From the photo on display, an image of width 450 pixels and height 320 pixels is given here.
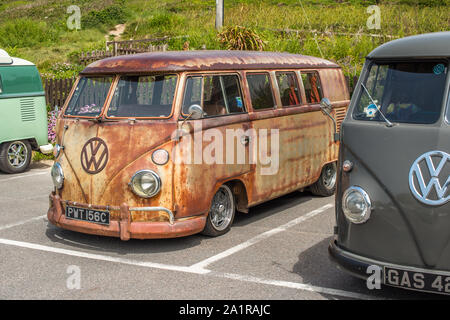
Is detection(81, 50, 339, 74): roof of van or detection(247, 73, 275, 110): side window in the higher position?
detection(81, 50, 339, 74): roof of van

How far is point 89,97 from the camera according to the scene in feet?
23.7

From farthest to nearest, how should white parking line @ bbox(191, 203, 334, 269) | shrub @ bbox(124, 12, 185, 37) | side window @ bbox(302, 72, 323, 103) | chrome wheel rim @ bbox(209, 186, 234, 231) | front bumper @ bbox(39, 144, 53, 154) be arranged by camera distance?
shrub @ bbox(124, 12, 185, 37), front bumper @ bbox(39, 144, 53, 154), side window @ bbox(302, 72, 323, 103), chrome wheel rim @ bbox(209, 186, 234, 231), white parking line @ bbox(191, 203, 334, 269)

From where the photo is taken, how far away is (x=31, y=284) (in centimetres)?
561

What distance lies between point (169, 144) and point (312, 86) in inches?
129

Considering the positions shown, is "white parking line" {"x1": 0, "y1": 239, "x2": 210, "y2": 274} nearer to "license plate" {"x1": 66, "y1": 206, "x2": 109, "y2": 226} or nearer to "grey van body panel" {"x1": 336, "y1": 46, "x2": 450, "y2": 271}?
"license plate" {"x1": 66, "y1": 206, "x2": 109, "y2": 226}

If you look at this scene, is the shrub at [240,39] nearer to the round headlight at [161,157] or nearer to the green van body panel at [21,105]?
the green van body panel at [21,105]

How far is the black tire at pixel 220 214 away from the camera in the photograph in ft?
23.2

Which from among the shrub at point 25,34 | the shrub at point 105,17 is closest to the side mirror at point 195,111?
the shrub at point 25,34

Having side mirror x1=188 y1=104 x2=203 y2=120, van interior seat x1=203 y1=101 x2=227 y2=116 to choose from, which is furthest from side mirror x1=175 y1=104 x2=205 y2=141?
van interior seat x1=203 y1=101 x2=227 y2=116

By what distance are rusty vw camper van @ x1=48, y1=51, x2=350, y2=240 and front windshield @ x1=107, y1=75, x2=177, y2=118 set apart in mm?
12

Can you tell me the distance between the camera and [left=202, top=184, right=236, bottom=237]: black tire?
7.07m

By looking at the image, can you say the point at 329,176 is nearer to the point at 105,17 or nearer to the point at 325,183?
the point at 325,183
